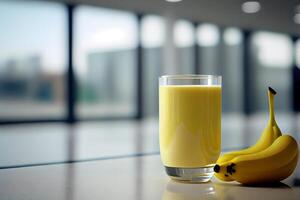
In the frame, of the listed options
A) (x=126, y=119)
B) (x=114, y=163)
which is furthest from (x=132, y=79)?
(x=114, y=163)

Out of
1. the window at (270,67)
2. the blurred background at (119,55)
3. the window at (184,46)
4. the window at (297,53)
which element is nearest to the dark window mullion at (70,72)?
the blurred background at (119,55)

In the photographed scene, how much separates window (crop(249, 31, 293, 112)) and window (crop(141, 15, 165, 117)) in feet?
9.02

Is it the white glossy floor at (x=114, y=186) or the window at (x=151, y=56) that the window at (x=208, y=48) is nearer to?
the window at (x=151, y=56)

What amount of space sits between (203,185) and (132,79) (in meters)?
6.88

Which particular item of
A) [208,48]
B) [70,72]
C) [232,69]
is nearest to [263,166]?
[70,72]

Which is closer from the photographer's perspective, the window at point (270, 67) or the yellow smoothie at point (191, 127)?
the yellow smoothie at point (191, 127)

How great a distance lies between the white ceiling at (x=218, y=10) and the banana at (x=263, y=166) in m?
5.78

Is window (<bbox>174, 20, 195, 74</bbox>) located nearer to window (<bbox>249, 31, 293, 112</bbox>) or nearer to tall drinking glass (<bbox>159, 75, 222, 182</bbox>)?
window (<bbox>249, 31, 293, 112</bbox>)

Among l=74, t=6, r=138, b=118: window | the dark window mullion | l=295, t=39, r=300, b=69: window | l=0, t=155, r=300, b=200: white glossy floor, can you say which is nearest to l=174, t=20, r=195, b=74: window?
l=74, t=6, r=138, b=118: window

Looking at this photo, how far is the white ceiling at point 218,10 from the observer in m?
6.67

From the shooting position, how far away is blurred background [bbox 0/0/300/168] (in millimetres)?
6566

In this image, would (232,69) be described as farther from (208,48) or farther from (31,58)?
(31,58)

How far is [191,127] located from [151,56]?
687 cm

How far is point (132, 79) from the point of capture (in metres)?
7.67
